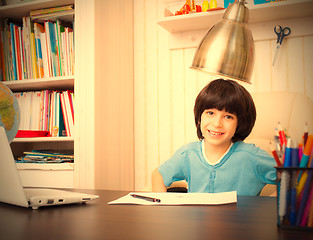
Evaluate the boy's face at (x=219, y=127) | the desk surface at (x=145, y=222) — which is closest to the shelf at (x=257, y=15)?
the boy's face at (x=219, y=127)

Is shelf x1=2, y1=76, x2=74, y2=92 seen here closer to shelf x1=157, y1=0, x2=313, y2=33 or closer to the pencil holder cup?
shelf x1=157, y1=0, x2=313, y2=33

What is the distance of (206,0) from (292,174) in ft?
5.74

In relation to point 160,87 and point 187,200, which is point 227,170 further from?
point 160,87

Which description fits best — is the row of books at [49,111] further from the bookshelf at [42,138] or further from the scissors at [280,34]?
the scissors at [280,34]

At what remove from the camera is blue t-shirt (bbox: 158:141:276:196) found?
131cm

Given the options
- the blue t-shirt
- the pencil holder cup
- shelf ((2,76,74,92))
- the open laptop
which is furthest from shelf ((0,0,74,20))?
the pencil holder cup

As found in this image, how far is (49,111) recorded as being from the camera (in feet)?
6.98

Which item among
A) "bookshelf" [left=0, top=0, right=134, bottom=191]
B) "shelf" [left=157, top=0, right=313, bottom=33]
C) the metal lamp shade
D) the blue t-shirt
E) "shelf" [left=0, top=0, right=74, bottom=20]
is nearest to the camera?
the metal lamp shade

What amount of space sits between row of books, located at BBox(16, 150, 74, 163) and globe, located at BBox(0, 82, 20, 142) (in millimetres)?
1013

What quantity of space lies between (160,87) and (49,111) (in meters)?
0.75

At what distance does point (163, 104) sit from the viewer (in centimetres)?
229

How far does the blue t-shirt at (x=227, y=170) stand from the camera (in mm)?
1308

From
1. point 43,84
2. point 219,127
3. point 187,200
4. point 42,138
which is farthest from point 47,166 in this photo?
point 187,200

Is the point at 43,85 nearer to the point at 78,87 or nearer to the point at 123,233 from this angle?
the point at 78,87
